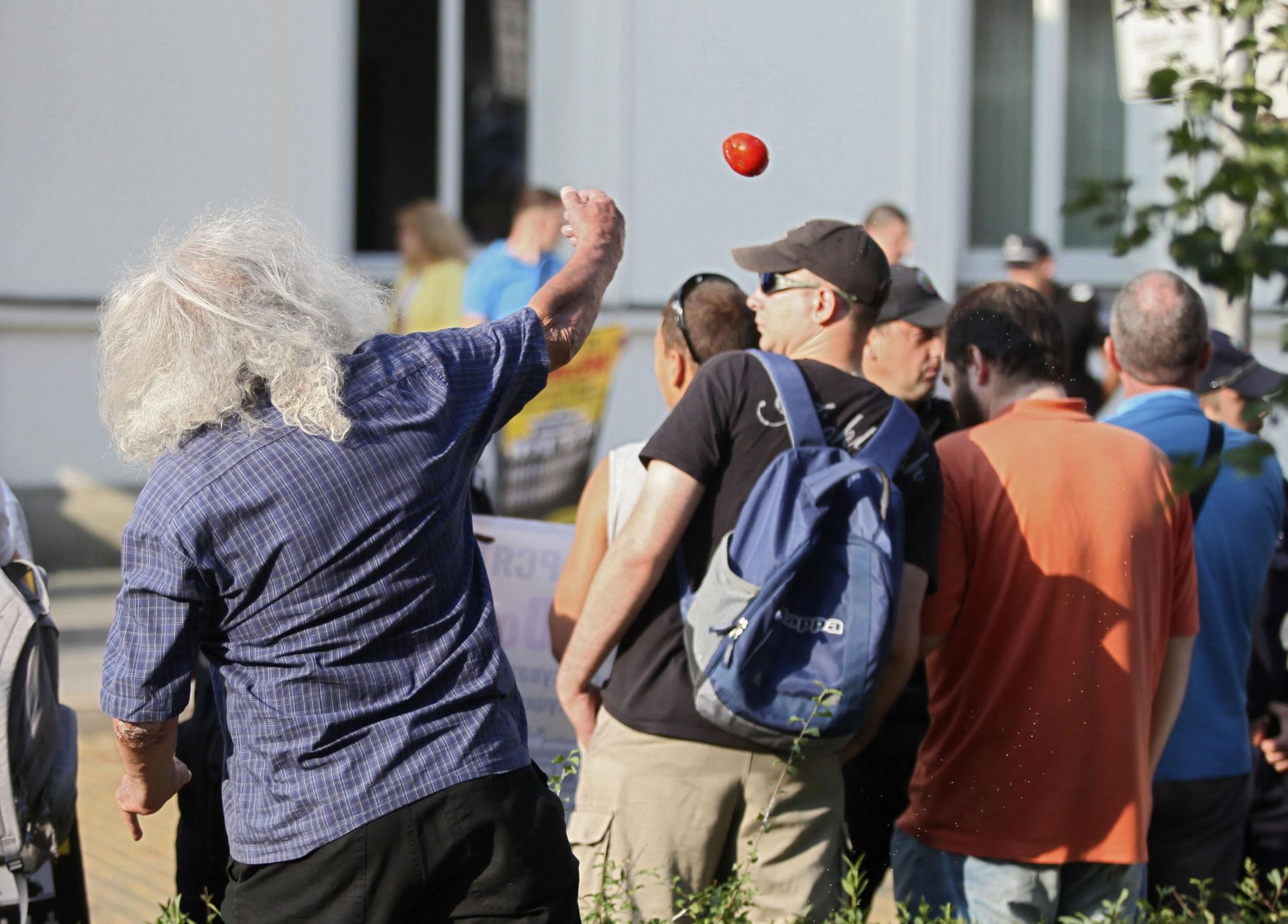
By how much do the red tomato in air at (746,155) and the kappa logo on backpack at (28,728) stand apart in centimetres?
170

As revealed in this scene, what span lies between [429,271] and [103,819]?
427 centimetres

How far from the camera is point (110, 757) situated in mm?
6578

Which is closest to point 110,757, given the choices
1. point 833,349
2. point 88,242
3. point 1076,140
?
point 88,242

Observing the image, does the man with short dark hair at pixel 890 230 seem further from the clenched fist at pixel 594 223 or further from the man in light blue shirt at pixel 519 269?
the clenched fist at pixel 594 223

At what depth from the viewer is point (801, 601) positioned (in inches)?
121

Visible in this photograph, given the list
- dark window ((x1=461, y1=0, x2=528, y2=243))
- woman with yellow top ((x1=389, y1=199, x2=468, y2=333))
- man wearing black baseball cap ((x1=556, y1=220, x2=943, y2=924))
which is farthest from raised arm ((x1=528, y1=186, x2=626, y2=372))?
dark window ((x1=461, y1=0, x2=528, y2=243))

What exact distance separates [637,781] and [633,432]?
7.16 metres

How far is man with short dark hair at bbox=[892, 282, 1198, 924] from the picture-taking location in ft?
11.1

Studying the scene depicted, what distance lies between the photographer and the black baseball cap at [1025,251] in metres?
8.87

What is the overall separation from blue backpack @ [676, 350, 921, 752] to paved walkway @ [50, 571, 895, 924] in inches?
76.8

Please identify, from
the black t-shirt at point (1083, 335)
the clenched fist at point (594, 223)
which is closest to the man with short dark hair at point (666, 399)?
the clenched fist at point (594, 223)

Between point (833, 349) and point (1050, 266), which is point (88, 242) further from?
point (833, 349)

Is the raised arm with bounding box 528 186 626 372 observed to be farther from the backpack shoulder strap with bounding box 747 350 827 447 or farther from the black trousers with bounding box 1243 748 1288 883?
the black trousers with bounding box 1243 748 1288 883

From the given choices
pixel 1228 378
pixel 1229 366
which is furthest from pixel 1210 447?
pixel 1229 366
